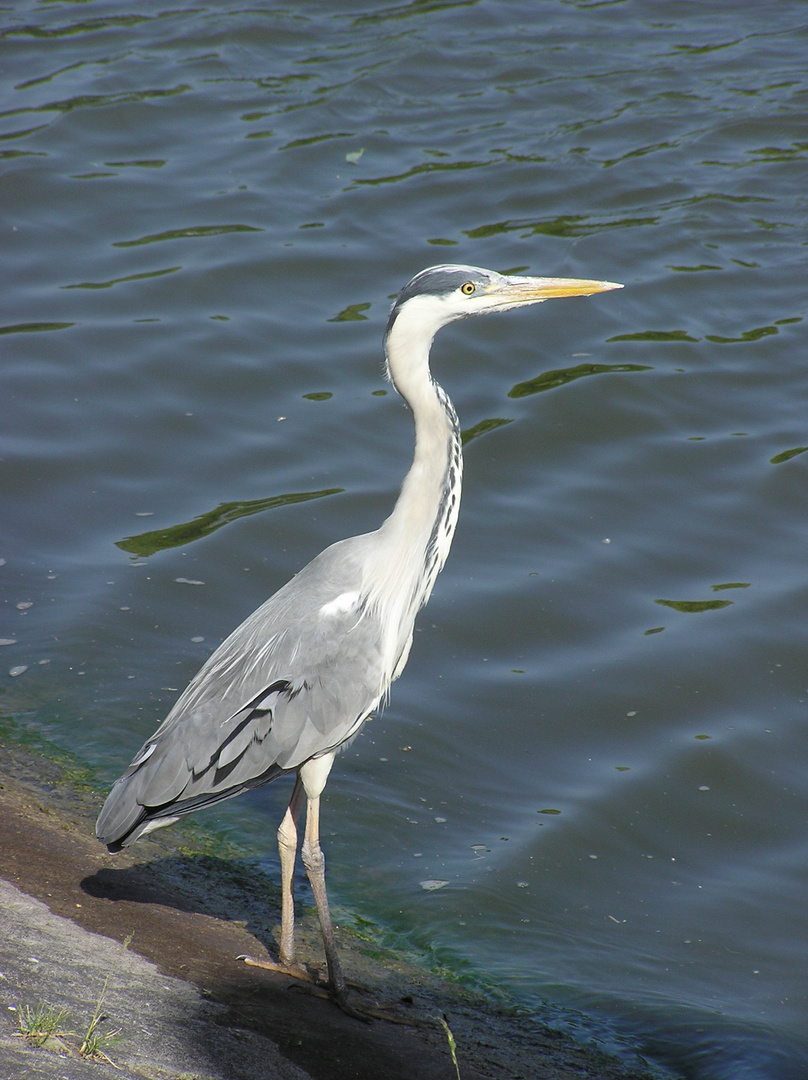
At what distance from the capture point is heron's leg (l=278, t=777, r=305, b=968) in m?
4.52

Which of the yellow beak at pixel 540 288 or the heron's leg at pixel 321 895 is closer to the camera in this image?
the heron's leg at pixel 321 895

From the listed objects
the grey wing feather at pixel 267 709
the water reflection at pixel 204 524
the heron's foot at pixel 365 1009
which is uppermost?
the grey wing feather at pixel 267 709

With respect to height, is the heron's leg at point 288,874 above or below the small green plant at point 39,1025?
below

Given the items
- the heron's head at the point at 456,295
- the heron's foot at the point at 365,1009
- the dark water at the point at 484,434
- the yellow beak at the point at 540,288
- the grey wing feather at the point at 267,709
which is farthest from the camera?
the dark water at the point at 484,434

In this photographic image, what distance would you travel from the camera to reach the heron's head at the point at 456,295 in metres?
4.66

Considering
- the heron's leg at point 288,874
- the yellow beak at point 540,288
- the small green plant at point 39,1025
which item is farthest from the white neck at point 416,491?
the small green plant at point 39,1025

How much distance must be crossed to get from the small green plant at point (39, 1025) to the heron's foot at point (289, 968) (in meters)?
1.19

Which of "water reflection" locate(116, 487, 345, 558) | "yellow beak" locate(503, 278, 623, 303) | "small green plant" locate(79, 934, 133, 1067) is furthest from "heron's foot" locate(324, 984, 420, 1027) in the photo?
"water reflection" locate(116, 487, 345, 558)

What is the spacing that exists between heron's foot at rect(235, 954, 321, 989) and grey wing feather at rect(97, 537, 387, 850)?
0.59 m

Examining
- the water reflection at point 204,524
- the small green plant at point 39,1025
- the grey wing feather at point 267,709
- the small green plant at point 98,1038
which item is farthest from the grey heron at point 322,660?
the water reflection at point 204,524

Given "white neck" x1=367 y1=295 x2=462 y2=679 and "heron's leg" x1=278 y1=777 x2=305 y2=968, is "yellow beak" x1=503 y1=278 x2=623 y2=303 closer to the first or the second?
"white neck" x1=367 y1=295 x2=462 y2=679

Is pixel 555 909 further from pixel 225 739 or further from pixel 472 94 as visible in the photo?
pixel 472 94

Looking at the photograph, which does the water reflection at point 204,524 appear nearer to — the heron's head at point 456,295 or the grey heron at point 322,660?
the grey heron at point 322,660

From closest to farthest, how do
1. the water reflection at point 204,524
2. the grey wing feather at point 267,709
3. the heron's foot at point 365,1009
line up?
1. the heron's foot at point 365,1009
2. the grey wing feather at point 267,709
3. the water reflection at point 204,524
